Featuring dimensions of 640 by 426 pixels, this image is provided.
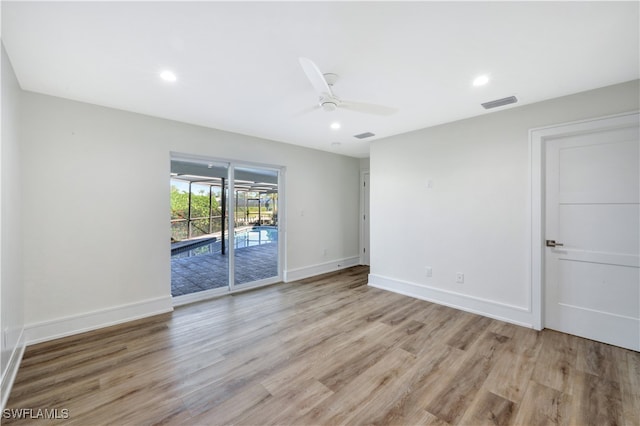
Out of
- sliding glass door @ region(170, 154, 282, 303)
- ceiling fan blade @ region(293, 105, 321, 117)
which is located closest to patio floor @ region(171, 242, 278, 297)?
sliding glass door @ region(170, 154, 282, 303)

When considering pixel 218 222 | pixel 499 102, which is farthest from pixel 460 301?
pixel 218 222

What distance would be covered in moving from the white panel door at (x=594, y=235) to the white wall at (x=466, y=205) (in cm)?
24

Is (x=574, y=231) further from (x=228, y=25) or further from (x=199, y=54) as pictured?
(x=199, y=54)

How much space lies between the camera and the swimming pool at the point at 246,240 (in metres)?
4.84

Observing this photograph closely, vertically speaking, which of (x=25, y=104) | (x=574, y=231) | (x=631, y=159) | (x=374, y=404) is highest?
(x=25, y=104)

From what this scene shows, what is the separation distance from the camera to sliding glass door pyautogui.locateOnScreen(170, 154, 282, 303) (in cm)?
385

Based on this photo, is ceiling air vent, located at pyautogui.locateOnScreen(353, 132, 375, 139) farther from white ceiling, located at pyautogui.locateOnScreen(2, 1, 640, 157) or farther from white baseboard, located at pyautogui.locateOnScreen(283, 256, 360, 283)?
white baseboard, located at pyautogui.locateOnScreen(283, 256, 360, 283)

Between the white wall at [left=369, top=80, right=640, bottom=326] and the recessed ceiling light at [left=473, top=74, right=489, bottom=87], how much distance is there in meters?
0.96

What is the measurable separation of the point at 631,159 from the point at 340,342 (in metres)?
3.28

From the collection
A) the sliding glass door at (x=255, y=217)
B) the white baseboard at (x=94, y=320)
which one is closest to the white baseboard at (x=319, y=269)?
the sliding glass door at (x=255, y=217)

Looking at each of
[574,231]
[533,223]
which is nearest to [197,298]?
[533,223]

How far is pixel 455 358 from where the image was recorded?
2.38 metres

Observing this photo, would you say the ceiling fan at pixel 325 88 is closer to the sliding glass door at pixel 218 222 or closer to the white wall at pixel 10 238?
the white wall at pixel 10 238

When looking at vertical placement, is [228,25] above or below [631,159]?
above
